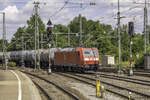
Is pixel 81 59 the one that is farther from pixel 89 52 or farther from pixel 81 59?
pixel 89 52

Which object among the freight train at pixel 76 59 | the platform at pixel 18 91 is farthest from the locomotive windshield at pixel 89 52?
the platform at pixel 18 91

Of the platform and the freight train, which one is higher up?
the freight train

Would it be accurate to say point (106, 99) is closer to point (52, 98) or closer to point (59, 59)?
point (52, 98)

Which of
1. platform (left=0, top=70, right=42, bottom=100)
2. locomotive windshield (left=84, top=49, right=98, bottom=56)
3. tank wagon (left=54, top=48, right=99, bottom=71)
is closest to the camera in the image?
platform (left=0, top=70, right=42, bottom=100)

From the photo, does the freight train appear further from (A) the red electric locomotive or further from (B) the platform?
(B) the platform

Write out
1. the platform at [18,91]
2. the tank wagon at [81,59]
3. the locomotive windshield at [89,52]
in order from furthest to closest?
the locomotive windshield at [89,52] < the tank wagon at [81,59] < the platform at [18,91]

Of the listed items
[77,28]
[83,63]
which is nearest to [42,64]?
[83,63]

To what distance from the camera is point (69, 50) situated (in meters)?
35.5

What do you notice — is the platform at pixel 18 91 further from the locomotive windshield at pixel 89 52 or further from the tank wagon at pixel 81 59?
the locomotive windshield at pixel 89 52

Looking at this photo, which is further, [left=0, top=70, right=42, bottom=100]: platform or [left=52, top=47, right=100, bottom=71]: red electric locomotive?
[left=52, top=47, right=100, bottom=71]: red electric locomotive

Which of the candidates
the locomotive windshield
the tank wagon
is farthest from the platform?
the locomotive windshield

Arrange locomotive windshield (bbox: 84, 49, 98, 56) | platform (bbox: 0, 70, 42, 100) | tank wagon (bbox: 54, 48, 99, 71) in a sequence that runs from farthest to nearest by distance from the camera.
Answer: locomotive windshield (bbox: 84, 49, 98, 56)
tank wagon (bbox: 54, 48, 99, 71)
platform (bbox: 0, 70, 42, 100)

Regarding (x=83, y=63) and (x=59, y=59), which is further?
(x=59, y=59)

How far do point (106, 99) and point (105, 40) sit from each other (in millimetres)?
51980
